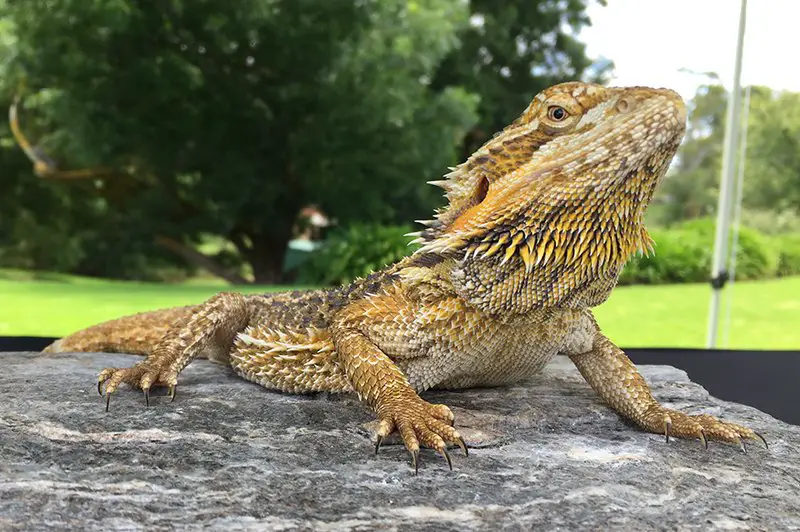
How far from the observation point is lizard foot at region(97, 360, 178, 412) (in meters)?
2.32

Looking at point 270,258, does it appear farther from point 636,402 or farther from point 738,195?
point 636,402

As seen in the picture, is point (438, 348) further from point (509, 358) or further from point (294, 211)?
point (294, 211)

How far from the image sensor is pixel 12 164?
5.51m

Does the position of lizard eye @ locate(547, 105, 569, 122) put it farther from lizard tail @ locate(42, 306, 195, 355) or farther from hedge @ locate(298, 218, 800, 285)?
hedge @ locate(298, 218, 800, 285)

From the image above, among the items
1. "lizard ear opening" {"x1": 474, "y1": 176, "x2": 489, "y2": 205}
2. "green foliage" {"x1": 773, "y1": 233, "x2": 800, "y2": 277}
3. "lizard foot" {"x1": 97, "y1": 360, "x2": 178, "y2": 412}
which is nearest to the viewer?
"lizard ear opening" {"x1": 474, "y1": 176, "x2": 489, "y2": 205}

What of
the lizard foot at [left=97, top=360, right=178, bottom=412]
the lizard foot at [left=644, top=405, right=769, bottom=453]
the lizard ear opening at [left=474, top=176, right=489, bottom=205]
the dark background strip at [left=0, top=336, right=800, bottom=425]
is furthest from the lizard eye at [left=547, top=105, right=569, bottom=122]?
the dark background strip at [left=0, top=336, right=800, bottom=425]

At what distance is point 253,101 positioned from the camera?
5328 millimetres

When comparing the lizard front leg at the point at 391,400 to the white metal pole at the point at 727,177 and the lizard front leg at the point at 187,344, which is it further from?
the white metal pole at the point at 727,177

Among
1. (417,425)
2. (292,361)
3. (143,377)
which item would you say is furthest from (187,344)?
(417,425)

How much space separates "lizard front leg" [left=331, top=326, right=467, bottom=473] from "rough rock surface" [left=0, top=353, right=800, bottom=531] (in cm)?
6

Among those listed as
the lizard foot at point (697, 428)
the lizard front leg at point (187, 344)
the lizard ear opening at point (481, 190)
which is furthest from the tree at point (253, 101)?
the lizard foot at point (697, 428)

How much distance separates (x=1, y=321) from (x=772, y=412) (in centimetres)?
547

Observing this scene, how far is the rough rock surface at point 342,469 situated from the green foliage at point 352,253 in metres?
→ 2.65

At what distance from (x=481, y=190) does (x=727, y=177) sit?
3404 mm
